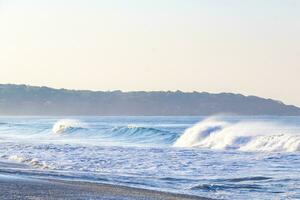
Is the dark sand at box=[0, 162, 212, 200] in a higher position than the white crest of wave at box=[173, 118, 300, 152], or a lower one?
lower

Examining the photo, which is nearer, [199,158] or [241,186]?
[241,186]

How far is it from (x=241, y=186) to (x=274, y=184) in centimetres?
93

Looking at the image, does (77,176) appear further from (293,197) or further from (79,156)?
(79,156)

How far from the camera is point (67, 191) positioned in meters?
14.5

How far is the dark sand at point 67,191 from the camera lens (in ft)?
44.8

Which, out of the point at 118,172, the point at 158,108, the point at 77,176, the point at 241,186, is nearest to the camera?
the point at 241,186

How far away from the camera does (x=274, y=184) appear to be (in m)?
17.1

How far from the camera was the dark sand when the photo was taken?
13.7 metres

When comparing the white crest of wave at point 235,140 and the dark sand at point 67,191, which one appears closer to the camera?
the dark sand at point 67,191

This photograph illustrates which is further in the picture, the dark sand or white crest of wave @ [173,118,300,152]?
white crest of wave @ [173,118,300,152]

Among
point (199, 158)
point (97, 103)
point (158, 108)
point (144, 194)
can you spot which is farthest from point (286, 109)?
point (144, 194)

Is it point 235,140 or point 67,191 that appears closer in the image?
point 67,191

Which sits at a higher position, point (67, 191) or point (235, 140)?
point (235, 140)

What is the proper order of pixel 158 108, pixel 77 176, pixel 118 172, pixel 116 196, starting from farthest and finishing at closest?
pixel 158 108, pixel 118 172, pixel 77 176, pixel 116 196
